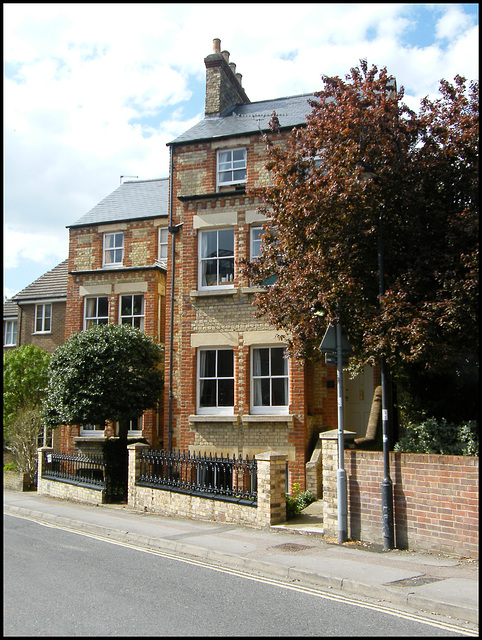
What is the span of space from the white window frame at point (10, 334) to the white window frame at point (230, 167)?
53.2ft

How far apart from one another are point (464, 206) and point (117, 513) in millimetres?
10970

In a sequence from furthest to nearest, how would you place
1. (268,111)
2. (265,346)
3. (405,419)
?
(268,111), (265,346), (405,419)

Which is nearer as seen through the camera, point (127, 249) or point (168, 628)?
point (168, 628)

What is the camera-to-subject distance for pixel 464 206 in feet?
33.1

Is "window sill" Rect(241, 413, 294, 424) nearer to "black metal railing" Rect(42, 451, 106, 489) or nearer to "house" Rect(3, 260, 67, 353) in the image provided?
"black metal railing" Rect(42, 451, 106, 489)

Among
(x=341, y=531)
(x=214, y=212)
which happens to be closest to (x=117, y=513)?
(x=341, y=531)

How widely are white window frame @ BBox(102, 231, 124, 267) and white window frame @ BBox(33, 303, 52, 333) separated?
20.1ft

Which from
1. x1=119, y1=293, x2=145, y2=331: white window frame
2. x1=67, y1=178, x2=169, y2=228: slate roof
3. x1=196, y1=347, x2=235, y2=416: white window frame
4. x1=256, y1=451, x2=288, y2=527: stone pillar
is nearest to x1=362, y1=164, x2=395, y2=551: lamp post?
x1=256, y1=451, x2=288, y2=527: stone pillar

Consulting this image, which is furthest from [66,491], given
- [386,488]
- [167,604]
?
[167,604]

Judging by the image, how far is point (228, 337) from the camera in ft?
58.0

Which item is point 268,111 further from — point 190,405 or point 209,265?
point 190,405

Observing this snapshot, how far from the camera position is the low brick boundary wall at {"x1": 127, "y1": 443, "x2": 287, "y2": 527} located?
39.9ft

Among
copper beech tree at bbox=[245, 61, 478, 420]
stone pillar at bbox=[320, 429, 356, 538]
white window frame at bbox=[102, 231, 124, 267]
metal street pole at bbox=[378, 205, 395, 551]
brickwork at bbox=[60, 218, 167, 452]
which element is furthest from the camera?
white window frame at bbox=[102, 231, 124, 267]

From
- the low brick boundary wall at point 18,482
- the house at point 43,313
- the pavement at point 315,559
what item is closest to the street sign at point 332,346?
the pavement at point 315,559
